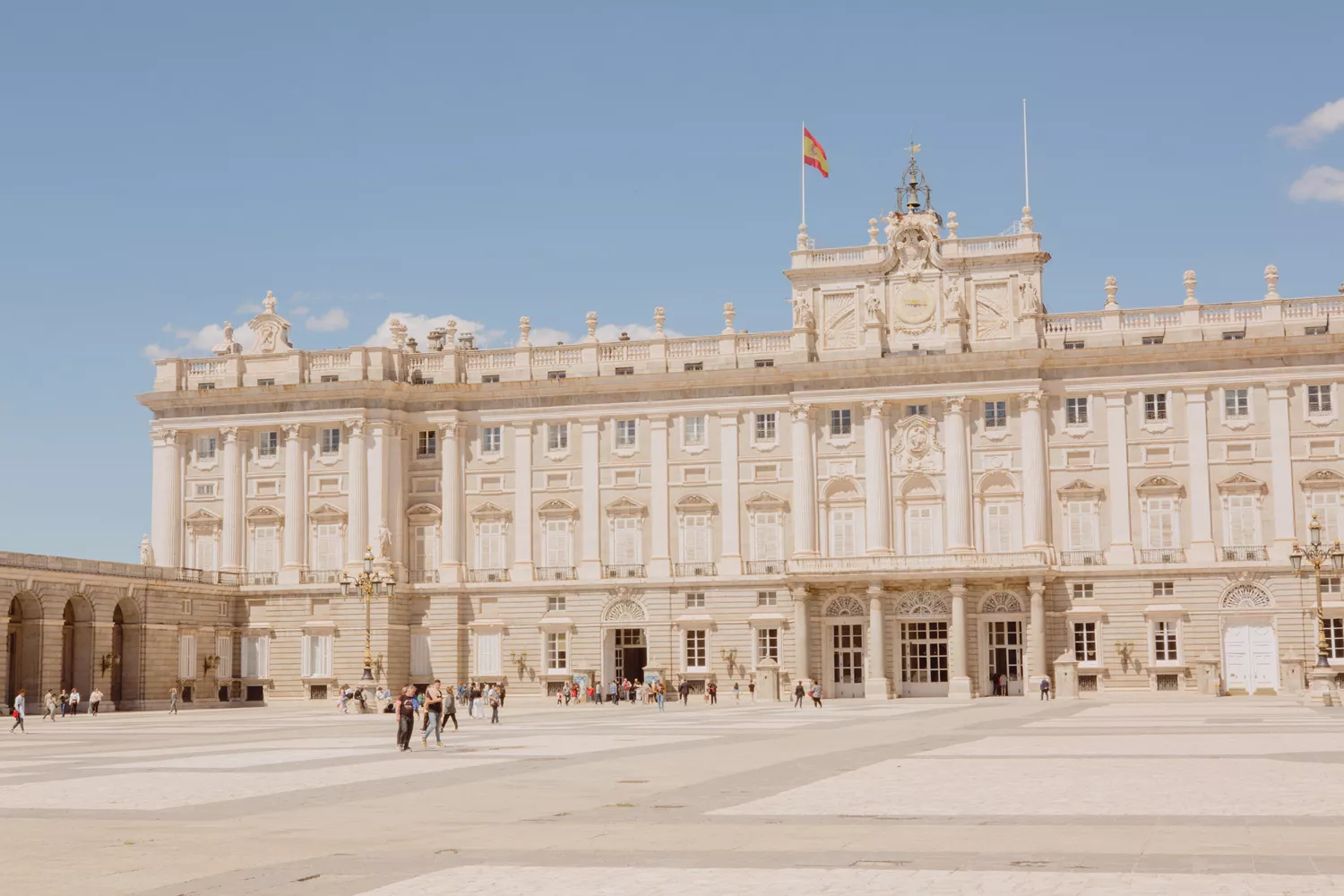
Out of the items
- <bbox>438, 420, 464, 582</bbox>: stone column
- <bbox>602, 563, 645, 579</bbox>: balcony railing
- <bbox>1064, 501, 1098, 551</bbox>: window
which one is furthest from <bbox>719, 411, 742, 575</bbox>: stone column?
<bbox>1064, 501, 1098, 551</bbox>: window

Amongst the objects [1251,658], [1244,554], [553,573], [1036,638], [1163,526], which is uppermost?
[1163,526]

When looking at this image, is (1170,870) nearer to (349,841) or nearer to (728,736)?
(349,841)

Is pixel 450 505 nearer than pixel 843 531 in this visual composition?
No

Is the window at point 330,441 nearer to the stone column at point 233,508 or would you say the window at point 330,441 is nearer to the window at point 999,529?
the stone column at point 233,508

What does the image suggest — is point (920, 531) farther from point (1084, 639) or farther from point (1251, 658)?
point (1251, 658)

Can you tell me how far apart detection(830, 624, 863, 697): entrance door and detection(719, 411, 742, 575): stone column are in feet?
15.9

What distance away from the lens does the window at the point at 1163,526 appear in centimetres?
6538

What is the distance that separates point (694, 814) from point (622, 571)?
2050 inches

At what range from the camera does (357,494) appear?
70875 millimetres

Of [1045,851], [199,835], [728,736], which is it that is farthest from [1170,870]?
[728,736]

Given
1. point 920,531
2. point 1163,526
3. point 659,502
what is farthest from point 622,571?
point 1163,526

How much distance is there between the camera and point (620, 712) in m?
54.1

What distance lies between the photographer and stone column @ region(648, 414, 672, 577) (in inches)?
2746

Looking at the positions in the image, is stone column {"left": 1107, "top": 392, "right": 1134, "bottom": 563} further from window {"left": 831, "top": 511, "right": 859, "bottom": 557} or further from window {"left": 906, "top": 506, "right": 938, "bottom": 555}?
window {"left": 831, "top": 511, "right": 859, "bottom": 557}
